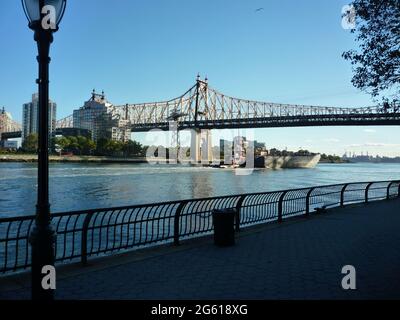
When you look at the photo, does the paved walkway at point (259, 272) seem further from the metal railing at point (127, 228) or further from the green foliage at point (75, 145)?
the green foliage at point (75, 145)

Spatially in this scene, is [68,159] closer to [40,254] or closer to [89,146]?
[89,146]

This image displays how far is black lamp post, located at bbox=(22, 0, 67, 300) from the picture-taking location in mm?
4164

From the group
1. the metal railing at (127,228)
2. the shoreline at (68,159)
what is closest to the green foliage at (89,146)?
the shoreline at (68,159)

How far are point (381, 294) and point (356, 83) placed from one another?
478 centimetres

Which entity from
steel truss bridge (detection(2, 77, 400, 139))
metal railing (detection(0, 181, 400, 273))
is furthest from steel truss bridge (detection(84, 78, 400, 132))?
metal railing (detection(0, 181, 400, 273))

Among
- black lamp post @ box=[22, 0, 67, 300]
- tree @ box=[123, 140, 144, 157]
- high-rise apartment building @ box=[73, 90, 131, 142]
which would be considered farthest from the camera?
high-rise apartment building @ box=[73, 90, 131, 142]

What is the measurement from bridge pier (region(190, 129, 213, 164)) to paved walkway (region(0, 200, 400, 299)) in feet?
333

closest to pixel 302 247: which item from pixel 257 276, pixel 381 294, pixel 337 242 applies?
pixel 337 242

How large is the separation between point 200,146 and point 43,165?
11021cm

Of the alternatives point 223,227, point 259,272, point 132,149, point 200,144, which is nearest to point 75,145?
point 132,149

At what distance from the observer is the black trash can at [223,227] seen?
877 cm

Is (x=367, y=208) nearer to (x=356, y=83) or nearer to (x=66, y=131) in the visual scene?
(x=356, y=83)

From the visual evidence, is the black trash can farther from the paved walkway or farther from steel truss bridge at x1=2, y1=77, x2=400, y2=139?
steel truss bridge at x1=2, y1=77, x2=400, y2=139

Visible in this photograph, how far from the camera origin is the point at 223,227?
8.79 meters
